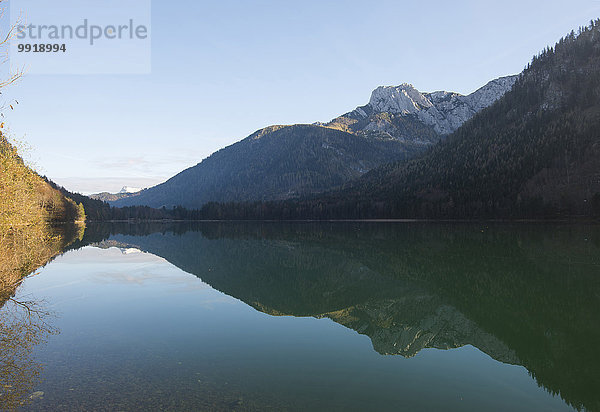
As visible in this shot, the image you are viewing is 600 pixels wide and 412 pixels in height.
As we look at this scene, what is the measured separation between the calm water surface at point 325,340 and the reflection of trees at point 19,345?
0.49 m

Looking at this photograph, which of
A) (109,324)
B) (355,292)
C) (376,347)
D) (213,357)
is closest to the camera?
(213,357)

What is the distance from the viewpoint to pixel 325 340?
64.8ft

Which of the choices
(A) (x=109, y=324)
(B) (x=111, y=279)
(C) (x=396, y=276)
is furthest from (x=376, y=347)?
(B) (x=111, y=279)

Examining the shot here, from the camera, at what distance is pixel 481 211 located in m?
182

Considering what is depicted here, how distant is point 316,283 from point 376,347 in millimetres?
17874

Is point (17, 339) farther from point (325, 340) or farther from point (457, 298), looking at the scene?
point (457, 298)

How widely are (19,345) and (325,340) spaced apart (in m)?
15.9

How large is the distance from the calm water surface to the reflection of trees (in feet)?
1.60

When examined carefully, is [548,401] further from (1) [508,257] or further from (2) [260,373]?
(1) [508,257]

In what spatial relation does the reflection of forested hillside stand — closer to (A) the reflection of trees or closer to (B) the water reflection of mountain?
(A) the reflection of trees

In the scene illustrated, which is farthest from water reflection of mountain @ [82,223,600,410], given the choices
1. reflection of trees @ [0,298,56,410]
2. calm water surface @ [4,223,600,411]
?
reflection of trees @ [0,298,56,410]

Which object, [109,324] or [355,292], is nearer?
[109,324]

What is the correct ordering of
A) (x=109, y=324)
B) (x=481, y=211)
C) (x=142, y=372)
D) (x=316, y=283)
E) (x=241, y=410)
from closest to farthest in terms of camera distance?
(x=241, y=410)
(x=142, y=372)
(x=109, y=324)
(x=316, y=283)
(x=481, y=211)

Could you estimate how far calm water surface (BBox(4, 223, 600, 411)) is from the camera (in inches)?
507
